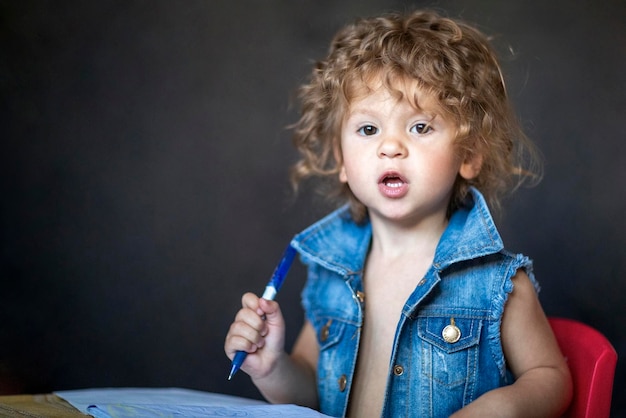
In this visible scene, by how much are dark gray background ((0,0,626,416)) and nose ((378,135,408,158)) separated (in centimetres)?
64

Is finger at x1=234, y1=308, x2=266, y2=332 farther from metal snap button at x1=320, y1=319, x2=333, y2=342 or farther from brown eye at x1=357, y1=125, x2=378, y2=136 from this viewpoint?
brown eye at x1=357, y1=125, x2=378, y2=136

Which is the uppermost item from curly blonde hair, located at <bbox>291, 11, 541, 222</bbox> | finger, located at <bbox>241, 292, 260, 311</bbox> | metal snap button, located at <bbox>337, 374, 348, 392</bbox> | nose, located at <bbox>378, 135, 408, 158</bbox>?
curly blonde hair, located at <bbox>291, 11, 541, 222</bbox>

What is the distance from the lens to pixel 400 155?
1434 mm

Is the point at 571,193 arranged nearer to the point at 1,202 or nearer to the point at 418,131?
the point at 418,131

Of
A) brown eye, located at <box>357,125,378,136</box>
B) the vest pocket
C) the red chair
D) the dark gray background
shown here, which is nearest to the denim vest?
the vest pocket

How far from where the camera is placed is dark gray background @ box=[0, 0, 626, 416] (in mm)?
1966

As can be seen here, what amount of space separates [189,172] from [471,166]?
0.85 m

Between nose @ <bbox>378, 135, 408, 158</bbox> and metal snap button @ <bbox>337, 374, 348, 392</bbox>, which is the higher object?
nose @ <bbox>378, 135, 408, 158</bbox>

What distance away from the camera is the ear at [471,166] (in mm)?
1546

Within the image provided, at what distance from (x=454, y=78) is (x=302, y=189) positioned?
74cm

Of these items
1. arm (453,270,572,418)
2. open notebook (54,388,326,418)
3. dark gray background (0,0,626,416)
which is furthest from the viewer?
dark gray background (0,0,626,416)

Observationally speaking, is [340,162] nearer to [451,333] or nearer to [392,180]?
[392,180]

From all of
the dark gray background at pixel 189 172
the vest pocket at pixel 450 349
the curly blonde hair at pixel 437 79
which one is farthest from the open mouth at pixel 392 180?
the dark gray background at pixel 189 172

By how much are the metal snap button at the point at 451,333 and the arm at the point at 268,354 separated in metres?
0.28
